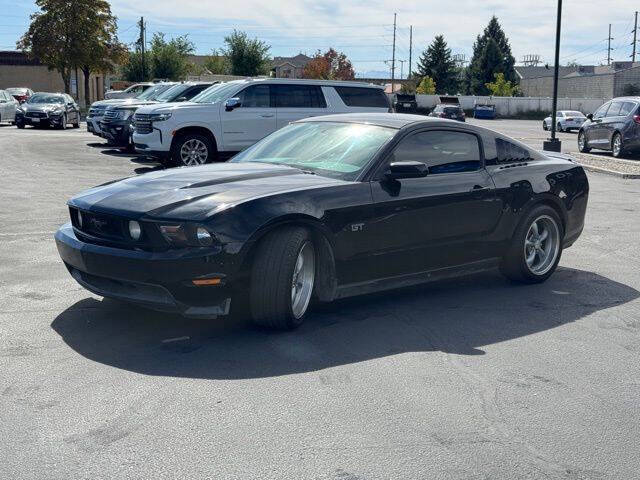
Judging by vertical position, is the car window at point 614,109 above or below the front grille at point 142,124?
above

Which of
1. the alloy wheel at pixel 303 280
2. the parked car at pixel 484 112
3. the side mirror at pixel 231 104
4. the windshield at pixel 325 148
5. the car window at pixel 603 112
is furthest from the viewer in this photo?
the parked car at pixel 484 112

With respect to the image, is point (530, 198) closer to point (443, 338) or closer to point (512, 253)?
point (512, 253)

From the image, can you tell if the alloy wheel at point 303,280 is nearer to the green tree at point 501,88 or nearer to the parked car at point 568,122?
the parked car at point 568,122

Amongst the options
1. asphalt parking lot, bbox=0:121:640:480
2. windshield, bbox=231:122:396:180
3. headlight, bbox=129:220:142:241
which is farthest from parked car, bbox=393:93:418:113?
headlight, bbox=129:220:142:241

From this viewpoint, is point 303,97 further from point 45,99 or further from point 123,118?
point 45,99

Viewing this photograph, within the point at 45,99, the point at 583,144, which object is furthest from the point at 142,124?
the point at 45,99

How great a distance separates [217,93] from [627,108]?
12117 millimetres

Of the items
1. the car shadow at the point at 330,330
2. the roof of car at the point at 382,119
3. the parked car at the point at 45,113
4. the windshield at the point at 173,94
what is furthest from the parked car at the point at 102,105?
the car shadow at the point at 330,330

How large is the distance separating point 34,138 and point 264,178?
72.2 ft

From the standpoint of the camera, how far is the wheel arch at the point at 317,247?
18.7 feet

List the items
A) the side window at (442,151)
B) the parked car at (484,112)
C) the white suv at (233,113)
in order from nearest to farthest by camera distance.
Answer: the side window at (442,151), the white suv at (233,113), the parked car at (484,112)

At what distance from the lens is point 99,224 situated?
19.5 feet

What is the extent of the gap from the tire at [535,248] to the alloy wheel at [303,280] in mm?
2239

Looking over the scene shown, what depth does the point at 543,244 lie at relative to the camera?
805cm
